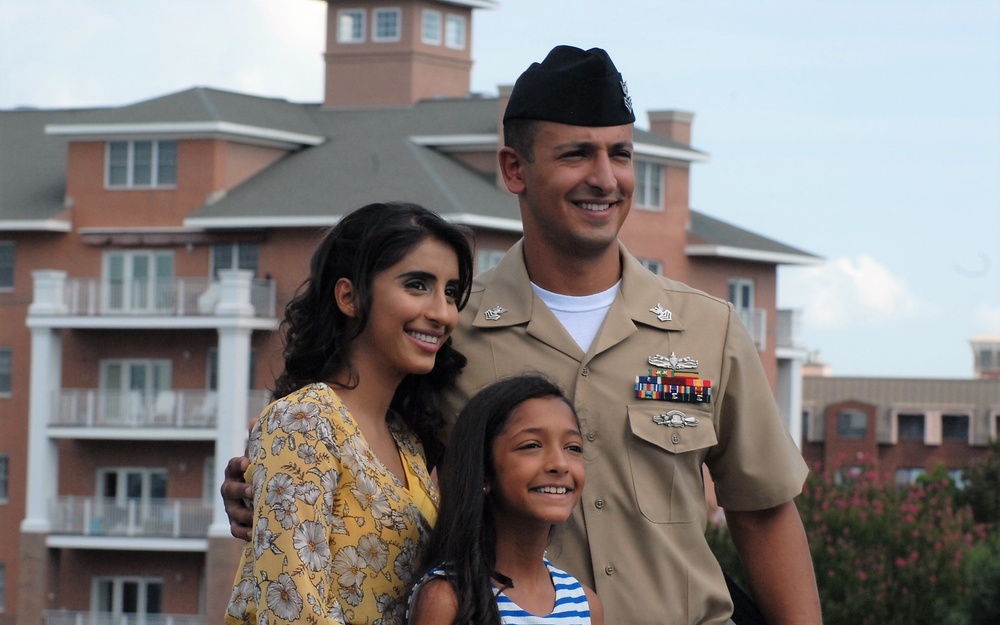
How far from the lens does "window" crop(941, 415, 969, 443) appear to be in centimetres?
7856

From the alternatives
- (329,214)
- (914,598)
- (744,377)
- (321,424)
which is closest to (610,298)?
(744,377)

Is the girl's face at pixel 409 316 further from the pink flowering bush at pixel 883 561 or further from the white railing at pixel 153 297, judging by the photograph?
the white railing at pixel 153 297

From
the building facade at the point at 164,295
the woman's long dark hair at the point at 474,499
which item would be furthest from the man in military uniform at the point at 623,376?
the building facade at the point at 164,295

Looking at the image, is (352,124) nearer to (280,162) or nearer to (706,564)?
(280,162)

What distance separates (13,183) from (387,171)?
10.8 m

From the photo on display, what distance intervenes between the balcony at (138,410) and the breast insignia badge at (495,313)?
1609 inches

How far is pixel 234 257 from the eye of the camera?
47.8 metres

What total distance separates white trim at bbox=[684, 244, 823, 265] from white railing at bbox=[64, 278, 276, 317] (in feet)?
37.9

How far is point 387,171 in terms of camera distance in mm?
47562

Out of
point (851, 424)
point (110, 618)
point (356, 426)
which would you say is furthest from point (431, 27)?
point (356, 426)

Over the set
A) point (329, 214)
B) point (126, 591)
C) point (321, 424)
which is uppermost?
point (329, 214)

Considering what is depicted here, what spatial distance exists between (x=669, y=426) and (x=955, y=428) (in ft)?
247

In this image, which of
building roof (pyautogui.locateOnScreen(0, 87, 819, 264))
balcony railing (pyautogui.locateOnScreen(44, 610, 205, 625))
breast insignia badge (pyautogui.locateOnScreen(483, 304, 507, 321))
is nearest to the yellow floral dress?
breast insignia badge (pyautogui.locateOnScreen(483, 304, 507, 321))

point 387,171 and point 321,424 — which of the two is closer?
point 321,424
